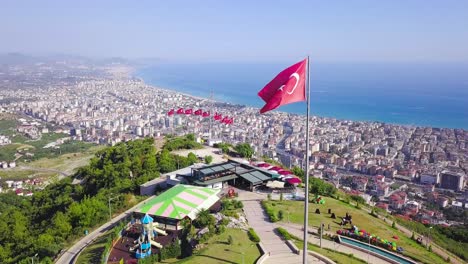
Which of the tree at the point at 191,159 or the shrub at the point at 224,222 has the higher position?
the shrub at the point at 224,222

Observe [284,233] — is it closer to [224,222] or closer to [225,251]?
[224,222]

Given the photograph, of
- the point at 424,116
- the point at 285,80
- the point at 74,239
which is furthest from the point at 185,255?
the point at 424,116

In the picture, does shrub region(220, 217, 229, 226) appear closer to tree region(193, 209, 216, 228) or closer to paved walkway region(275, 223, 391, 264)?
tree region(193, 209, 216, 228)

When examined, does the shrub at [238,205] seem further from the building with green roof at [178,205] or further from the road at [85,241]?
the road at [85,241]

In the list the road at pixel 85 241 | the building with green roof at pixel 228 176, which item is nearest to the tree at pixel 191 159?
the building with green roof at pixel 228 176

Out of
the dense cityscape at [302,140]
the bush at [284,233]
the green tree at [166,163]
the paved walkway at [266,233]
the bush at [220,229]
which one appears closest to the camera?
the paved walkway at [266,233]

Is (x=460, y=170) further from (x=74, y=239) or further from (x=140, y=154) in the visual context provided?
(x=74, y=239)
